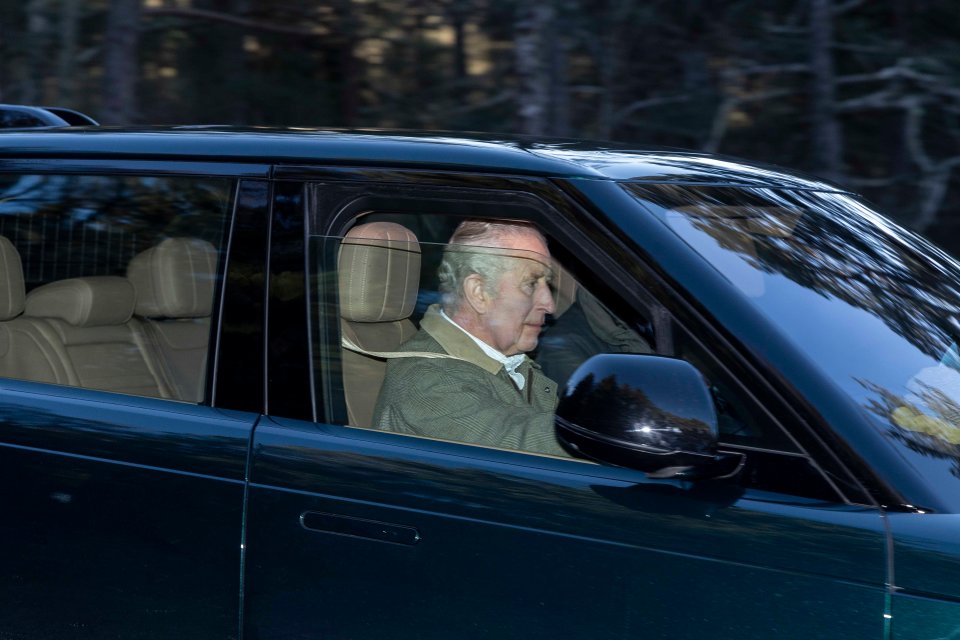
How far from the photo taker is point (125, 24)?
11656mm

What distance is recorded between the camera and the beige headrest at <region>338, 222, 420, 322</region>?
106 inches

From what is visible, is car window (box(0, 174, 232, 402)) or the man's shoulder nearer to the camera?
the man's shoulder

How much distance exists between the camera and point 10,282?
130 inches

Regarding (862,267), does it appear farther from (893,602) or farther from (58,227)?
(58,227)

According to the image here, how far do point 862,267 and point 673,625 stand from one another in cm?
88

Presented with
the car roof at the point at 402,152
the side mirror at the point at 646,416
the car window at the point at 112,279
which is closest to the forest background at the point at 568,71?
the car window at the point at 112,279

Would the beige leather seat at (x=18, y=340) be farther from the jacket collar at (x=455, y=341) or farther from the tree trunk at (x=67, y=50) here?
the tree trunk at (x=67, y=50)

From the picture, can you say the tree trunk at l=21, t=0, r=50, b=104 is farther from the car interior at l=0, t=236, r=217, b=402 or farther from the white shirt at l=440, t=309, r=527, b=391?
the white shirt at l=440, t=309, r=527, b=391

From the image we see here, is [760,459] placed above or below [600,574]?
above

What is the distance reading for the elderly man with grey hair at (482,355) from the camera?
258 centimetres

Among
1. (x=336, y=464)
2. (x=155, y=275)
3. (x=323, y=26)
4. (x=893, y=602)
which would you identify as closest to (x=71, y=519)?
(x=336, y=464)

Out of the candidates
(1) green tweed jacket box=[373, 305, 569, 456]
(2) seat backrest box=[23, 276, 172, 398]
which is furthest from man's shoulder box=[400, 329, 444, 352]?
(2) seat backrest box=[23, 276, 172, 398]

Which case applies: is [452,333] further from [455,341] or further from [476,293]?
[476,293]

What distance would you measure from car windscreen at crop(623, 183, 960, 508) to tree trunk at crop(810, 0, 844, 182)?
819 cm
